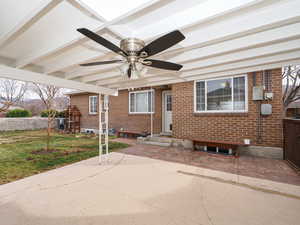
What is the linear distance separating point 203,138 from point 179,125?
1.17 metres

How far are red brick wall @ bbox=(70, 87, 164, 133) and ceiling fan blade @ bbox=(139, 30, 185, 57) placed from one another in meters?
6.08

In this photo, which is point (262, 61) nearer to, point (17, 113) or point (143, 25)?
point (143, 25)

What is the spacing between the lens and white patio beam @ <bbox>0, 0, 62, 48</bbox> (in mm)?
1691

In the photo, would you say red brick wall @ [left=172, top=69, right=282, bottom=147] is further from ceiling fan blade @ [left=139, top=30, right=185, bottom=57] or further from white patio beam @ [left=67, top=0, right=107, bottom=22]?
white patio beam @ [left=67, top=0, right=107, bottom=22]

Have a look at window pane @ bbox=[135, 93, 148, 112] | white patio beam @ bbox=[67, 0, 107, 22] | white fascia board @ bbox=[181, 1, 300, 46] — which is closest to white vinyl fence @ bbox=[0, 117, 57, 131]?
window pane @ bbox=[135, 93, 148, 112]

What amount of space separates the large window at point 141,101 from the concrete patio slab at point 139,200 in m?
5.19

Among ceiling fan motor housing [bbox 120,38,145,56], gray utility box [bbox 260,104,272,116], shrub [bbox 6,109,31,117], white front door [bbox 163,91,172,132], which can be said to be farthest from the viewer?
shrub [bbox 6,109,31,117]

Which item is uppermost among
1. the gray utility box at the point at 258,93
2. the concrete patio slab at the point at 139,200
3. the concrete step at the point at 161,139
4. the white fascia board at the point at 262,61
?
the white fascia board at the point at 262,61

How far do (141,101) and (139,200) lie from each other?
674cm

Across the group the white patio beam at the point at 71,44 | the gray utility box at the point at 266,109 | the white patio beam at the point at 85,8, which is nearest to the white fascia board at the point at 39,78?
the white patio beam at the point at 71,44

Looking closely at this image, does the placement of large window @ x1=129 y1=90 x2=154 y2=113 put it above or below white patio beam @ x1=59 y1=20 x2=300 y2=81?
below

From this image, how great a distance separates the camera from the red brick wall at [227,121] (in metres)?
4.75

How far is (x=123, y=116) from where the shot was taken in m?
9.54

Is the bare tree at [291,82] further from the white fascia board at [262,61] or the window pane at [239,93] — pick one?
the white fascia board at [262,61]
